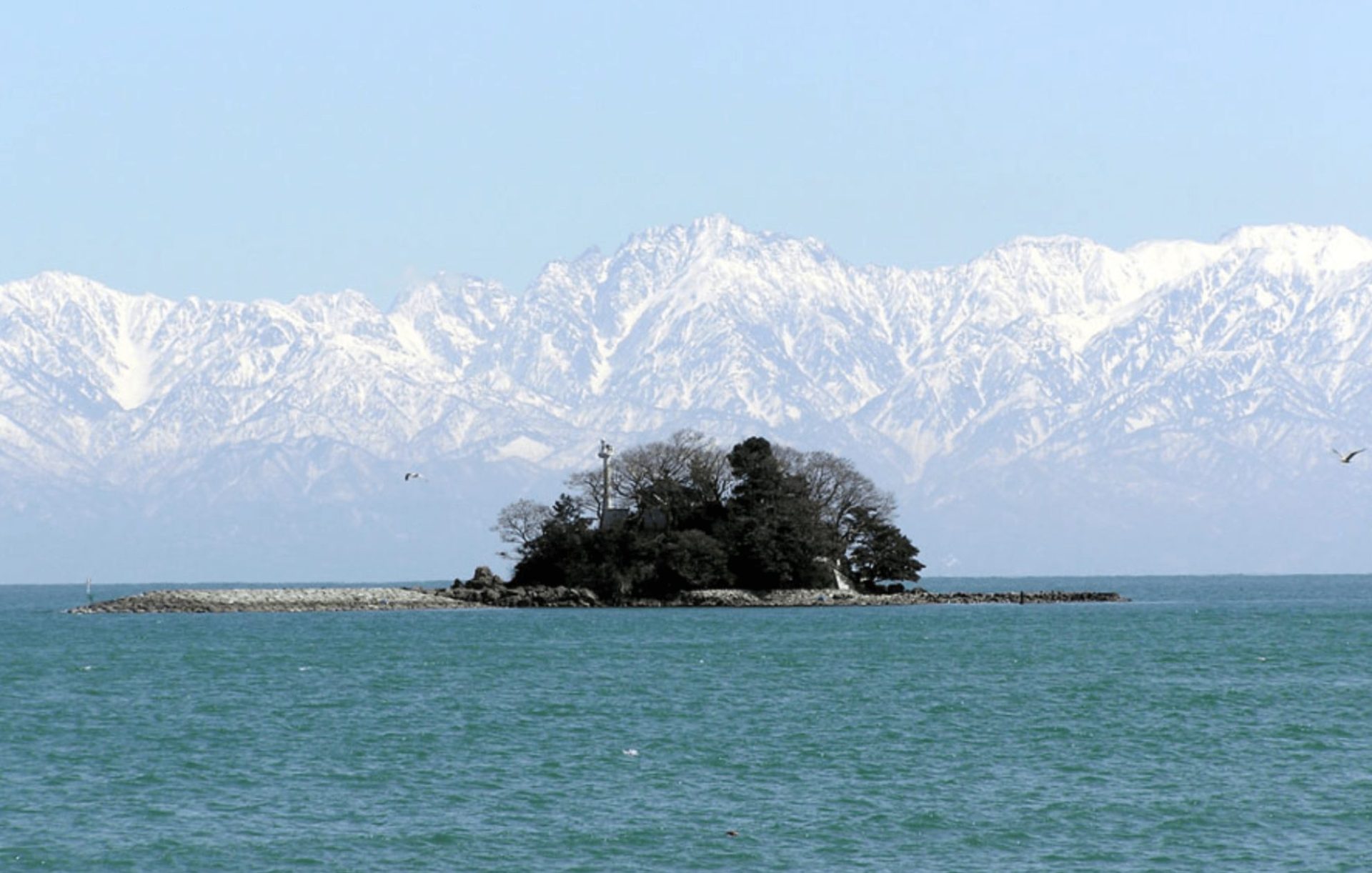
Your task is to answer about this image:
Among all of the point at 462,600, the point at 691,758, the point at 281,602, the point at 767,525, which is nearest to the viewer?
the point at 691,758

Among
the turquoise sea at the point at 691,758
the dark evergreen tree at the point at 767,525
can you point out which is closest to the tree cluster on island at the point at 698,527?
the dark evergreen tree at the point at 767,525

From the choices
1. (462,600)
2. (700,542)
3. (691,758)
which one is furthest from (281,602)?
(691,758)

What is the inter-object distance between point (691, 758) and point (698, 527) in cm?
8920

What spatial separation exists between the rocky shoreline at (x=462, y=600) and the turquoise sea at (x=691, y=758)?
46.4 metres

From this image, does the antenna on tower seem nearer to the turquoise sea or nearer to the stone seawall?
the stone seawall

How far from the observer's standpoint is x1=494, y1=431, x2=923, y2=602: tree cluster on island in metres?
132

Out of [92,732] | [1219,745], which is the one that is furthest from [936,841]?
[92,732]

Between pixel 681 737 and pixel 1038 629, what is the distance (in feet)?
198

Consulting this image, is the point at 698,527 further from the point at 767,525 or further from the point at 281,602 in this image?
the point at 281,602

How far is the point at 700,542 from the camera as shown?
13150 cm

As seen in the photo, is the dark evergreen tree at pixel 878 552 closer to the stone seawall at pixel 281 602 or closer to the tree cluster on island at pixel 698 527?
the tree cluster on island at pixel 698 527

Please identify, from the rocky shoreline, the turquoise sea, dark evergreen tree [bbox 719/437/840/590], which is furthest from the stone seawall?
the turquoise sea

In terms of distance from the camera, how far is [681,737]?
50.8 m

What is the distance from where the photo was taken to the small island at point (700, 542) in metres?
133
